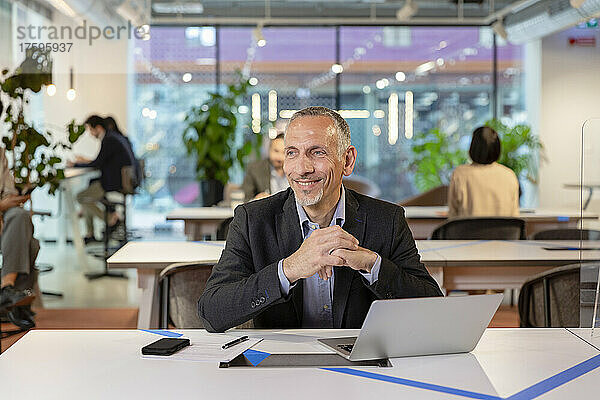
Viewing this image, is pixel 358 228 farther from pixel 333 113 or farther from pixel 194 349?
pixel 194 349

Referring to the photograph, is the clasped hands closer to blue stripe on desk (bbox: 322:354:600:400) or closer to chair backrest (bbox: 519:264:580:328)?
blue stripe on desk (bbox: 322:354:600:400)

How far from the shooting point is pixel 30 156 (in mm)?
5602

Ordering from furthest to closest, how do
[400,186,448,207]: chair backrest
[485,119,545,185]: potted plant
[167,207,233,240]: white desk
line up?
[485,119,545,185]: potted plant, [400,186,448,207]: chair backrest, [167,207,233,240]: white desk

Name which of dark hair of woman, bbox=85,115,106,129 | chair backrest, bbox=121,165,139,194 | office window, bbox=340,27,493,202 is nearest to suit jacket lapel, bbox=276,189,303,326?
dark hair of woman, bbox=85,115,106,129

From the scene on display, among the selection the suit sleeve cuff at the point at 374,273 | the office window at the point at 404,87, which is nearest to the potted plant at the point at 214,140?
the office window at the point at 404,87

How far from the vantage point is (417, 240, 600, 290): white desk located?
395 centimetres

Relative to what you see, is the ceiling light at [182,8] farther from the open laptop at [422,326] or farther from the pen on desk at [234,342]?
the open laptop at [422,326]

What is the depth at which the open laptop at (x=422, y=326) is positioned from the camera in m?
2.00

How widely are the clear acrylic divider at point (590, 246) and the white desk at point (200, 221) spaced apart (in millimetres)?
3815

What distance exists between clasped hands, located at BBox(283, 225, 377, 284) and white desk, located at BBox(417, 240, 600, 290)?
5.29 feet

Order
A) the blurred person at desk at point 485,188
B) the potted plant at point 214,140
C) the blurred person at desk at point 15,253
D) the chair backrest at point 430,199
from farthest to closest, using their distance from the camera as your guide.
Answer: the potted plant at point 214,140 → the chair backrest at point 430,199 → the blurred person at desk at point 485,188 → the blurred person at desk at point 15,253

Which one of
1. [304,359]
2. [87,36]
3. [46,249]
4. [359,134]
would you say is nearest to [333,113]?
[304,359]

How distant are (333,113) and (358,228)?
15.1 inches

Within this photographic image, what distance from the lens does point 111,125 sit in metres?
6.36
